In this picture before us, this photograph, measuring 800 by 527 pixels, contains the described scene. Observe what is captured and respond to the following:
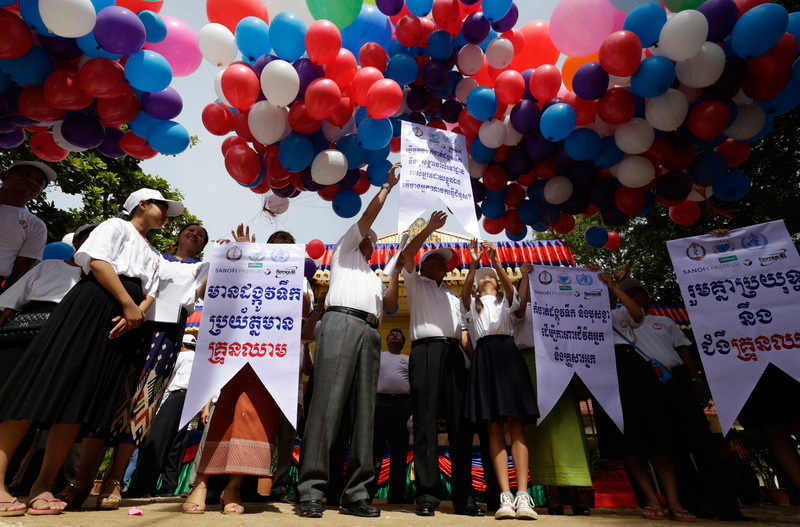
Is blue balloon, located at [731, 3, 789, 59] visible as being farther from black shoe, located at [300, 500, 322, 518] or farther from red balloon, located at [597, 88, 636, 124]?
black shoe, located at [300, 500, 322, 518]

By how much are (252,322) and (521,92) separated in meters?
2.63

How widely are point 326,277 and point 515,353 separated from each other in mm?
6310

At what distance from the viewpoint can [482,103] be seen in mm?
3670

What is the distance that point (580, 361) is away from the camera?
11.6 feet

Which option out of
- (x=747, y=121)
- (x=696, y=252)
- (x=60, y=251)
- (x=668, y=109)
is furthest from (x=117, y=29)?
(x=747, y=121)

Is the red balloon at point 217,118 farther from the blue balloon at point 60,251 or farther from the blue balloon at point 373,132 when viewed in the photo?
the blue balloon at point 60,251

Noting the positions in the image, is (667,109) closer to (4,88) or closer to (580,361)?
(580,361)

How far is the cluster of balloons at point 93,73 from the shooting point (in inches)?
109

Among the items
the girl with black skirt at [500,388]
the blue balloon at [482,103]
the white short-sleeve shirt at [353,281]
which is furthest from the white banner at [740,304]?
the white short-sleeve shirt at [353,281]

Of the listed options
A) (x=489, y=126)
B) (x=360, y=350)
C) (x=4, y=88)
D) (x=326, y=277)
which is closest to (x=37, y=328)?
(x=4, y=88)

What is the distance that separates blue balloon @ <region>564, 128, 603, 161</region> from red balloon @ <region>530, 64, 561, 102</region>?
0.35 m

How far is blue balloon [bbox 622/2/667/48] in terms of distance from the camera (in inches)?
128

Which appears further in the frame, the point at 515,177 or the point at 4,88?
the point at 515,177

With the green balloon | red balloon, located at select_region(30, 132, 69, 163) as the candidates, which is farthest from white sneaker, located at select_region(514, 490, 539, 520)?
red balloon, located at select_region(30, 132, 69, 163)
